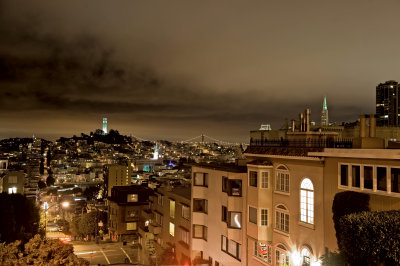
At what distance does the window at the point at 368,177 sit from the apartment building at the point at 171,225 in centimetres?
1542

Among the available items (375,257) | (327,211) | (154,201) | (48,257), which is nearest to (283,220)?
(327,211)

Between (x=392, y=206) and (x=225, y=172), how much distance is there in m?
10.7

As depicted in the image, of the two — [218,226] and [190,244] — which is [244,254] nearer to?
[218,226]

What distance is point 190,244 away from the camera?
24.7m

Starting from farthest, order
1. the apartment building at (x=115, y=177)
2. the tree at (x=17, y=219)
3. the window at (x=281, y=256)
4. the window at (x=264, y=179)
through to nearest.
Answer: the apartment building at (x=115, y=177)
the tree at (x=17, y=219)
the window at (x=264, y=179)
the window at (x=281, y=256)

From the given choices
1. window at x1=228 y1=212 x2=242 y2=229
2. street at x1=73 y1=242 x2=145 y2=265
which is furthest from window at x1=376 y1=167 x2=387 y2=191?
street at x1=73 y1=242 x2=145 y2=265

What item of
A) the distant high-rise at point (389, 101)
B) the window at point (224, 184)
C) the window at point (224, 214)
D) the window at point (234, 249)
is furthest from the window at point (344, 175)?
the distant high-rise at point (389, 101)

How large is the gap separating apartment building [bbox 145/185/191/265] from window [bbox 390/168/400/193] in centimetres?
1636

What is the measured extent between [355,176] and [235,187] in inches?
321

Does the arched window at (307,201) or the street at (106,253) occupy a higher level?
the arched window at (307,201)

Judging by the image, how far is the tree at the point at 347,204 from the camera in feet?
39.4

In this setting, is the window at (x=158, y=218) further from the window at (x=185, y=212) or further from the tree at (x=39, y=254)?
the tree at (x=39, y=254)

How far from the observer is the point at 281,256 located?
54.3 ft

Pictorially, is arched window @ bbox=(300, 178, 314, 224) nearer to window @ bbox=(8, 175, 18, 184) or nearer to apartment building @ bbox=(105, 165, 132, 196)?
window @ bbox=(8, 175, 18, 184)
